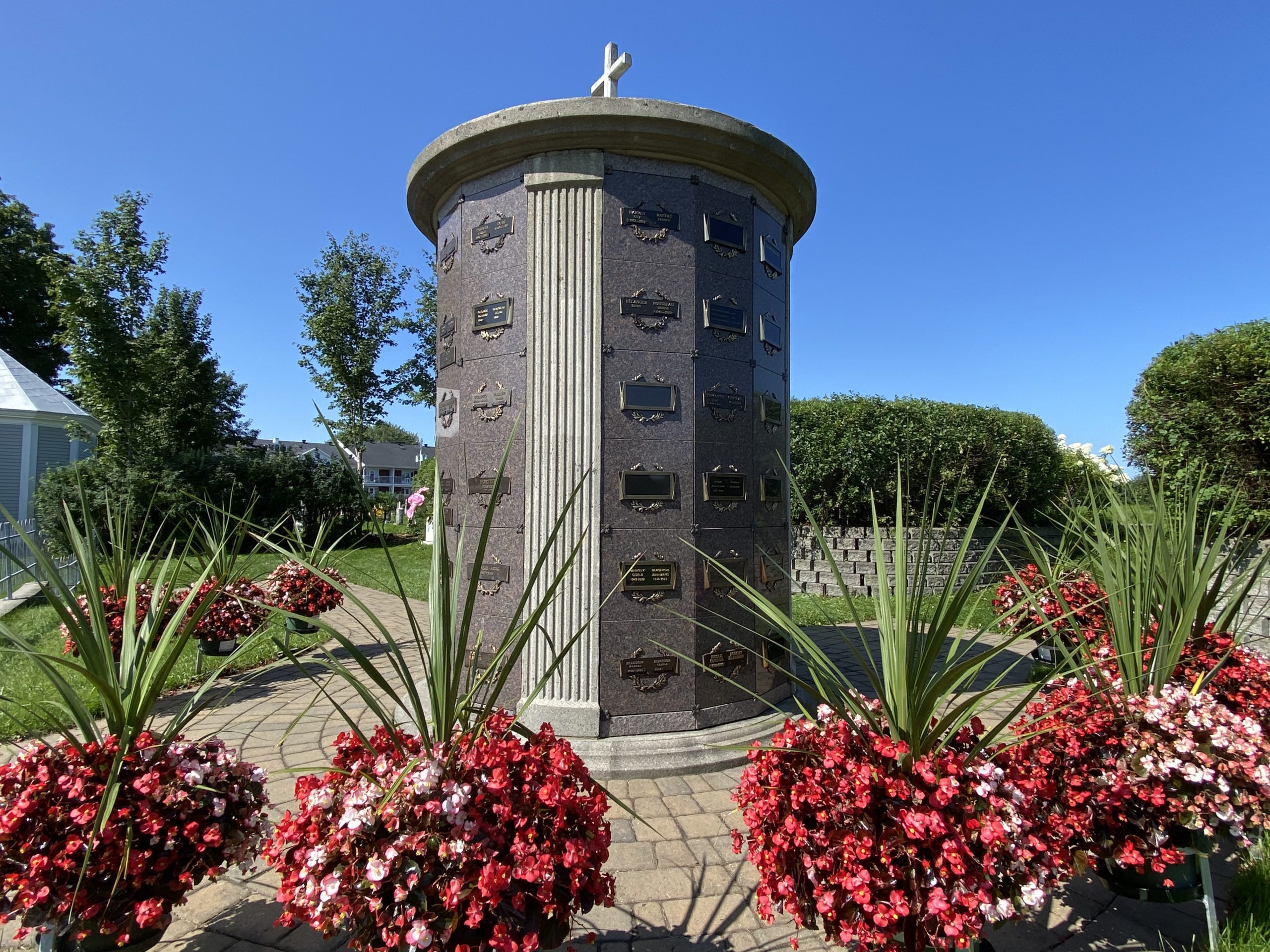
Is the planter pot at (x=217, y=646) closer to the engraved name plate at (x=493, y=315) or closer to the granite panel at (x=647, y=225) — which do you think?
the engraved name plate at (x=493, y=315)

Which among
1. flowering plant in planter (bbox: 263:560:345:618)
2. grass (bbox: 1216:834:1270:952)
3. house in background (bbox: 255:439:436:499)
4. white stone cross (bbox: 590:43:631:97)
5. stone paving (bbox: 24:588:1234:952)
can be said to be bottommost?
stone paving (bbox: 24:588:1234:952)

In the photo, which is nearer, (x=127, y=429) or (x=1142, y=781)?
(x=1142, y=781)

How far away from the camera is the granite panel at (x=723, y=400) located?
4457mm

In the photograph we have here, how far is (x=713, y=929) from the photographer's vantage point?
2.55 m

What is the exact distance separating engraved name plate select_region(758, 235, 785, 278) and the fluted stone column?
128cm

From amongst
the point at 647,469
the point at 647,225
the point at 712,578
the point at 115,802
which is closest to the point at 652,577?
the point at 712,578

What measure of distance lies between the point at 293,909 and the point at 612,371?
10.5 ft

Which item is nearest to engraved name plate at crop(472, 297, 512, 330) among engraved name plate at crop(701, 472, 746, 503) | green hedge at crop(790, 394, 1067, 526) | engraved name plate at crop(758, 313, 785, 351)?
engraved name plate at crop(701, 472, 746, 503)

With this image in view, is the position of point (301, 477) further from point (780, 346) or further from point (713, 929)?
point (713, 929)

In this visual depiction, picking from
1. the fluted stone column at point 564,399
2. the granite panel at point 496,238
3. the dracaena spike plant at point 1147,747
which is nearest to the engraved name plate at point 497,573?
the fluted stone column at point 564,399

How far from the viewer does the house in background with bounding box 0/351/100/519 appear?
755 inches

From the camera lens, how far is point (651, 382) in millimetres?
4363

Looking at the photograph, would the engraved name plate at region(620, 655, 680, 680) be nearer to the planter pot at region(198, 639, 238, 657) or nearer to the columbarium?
the columbarium

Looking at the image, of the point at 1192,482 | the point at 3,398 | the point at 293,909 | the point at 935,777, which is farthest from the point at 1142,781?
the point at 3,398
